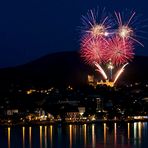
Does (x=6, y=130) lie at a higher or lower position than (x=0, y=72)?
lower

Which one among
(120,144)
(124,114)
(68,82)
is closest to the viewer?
(120,144)

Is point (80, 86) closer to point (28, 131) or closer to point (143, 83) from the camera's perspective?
point (143, 83)

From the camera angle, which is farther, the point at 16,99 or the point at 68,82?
the point at 68,82

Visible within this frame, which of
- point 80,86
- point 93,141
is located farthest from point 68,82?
point 93,141

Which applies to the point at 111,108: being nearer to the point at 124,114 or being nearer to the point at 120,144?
the point at 124,114

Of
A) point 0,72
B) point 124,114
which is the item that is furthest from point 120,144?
point 0,72

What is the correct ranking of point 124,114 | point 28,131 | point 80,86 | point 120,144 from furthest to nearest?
point 80,86, point 124,114, point 28,131, point 120,144
